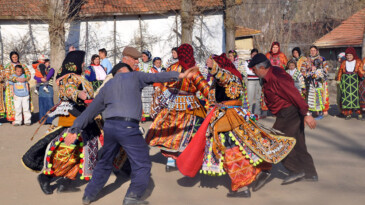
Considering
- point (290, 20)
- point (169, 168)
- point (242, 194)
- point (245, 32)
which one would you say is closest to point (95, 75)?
point (169, 168)

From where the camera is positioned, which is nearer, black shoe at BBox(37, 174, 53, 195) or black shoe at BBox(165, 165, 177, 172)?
black shoe at BBox(37, 174, 53, 195)

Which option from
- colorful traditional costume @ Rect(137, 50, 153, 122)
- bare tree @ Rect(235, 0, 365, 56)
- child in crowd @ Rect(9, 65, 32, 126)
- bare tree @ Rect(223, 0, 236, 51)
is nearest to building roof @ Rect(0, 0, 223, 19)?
bare tree @ Rect(223, 0, 236, 51)

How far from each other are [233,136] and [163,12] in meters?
14.8

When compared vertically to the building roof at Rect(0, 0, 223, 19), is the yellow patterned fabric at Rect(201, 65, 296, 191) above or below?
below

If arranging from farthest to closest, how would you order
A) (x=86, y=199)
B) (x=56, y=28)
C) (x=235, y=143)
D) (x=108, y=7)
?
(x=108, y=7), (x=56, y=28), (x=235, y=143), (x=86, y=199)

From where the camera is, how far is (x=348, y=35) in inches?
1067

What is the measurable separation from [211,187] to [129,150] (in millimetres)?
1488

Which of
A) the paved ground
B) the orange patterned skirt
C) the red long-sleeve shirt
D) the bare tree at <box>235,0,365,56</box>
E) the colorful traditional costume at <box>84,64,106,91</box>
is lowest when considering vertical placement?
the paved ground

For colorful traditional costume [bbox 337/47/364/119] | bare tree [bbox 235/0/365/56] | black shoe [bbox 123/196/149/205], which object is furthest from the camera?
bare tree [bbox 235/0/365/56]

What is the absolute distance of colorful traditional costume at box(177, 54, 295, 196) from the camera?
5.13 m

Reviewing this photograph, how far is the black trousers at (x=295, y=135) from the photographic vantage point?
5.53m

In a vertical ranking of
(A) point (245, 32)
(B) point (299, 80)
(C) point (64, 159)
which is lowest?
(C) point (64, 159)

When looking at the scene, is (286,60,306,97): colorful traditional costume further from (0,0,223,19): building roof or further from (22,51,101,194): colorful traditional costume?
(0,0,223,19): building roof

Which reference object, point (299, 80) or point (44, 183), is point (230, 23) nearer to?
point (299, 80)
